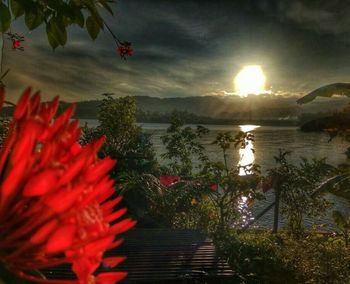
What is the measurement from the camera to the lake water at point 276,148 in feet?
16.4

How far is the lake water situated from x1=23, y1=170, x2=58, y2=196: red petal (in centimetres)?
461

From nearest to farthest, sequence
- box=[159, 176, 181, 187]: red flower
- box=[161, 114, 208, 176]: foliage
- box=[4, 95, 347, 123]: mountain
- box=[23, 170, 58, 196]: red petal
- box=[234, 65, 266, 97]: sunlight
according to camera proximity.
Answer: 1. box=[23, 170, 58, 196]: red petal
2. box=[159, 176, 181, 187]: red flower
3. box=[161, 114, 208, 176]: foliage
4. box=[4, 95, 347, 123]: mountain
5. box=[234, 65, 266, 97]: sunlight

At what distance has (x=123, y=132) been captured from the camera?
4.96 meters

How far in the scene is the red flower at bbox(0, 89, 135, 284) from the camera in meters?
0.17

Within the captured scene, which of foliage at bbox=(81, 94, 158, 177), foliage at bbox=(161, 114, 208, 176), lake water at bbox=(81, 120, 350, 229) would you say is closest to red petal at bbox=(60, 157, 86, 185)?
foliage at bbox=(81, 94, 158, 177)

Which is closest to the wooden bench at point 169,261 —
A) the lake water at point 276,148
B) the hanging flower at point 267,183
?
the hanging flower at point 267,183

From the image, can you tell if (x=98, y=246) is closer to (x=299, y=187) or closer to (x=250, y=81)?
(x=299, y=187)

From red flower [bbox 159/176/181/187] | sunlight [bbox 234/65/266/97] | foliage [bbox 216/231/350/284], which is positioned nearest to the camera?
foliage [bbox 216/231/350/284]

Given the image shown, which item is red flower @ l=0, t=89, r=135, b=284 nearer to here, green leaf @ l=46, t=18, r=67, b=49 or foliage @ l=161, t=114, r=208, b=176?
green leaf @ l=46, t=18, r=67, b=49

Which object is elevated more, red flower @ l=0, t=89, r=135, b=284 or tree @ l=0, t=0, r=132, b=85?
tree @ l=0, t=0, r=132, b=85

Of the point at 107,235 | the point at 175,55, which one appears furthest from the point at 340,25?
the point at 107,235

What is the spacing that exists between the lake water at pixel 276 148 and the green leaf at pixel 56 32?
4.14 metres

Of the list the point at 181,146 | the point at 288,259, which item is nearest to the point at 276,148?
the point at 181,146

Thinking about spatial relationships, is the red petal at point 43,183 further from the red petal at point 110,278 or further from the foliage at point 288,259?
the foliage at point 288,259
